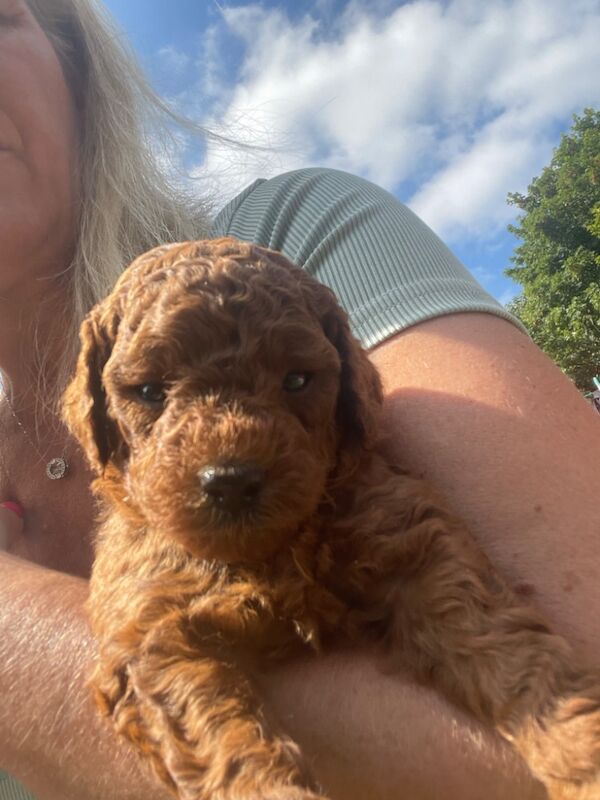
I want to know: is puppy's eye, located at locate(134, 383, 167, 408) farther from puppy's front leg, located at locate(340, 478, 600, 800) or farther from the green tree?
the green tree

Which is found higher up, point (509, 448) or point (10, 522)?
point (509, 448)

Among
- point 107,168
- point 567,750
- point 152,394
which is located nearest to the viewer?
point 567,750

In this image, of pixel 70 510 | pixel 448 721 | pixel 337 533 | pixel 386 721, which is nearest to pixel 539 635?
pixel 448 721

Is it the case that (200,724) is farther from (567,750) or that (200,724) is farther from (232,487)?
(567,750)

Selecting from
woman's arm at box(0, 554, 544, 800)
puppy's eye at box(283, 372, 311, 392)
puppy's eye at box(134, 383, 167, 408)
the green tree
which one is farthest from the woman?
the green tree

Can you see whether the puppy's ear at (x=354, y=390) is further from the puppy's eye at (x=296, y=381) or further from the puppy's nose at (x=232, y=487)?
the puppy's nose at (x=232, y=487)

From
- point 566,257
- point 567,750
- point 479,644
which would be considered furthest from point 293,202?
point 566,257

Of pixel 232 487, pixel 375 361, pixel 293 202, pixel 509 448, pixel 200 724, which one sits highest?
pixel 293 202

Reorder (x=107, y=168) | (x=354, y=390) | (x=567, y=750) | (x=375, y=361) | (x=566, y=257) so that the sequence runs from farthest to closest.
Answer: (x=566, y=257) < (x=107, y=168) < (x=375, y=361) < (x=354, y=390) < (x=567, y=750)
